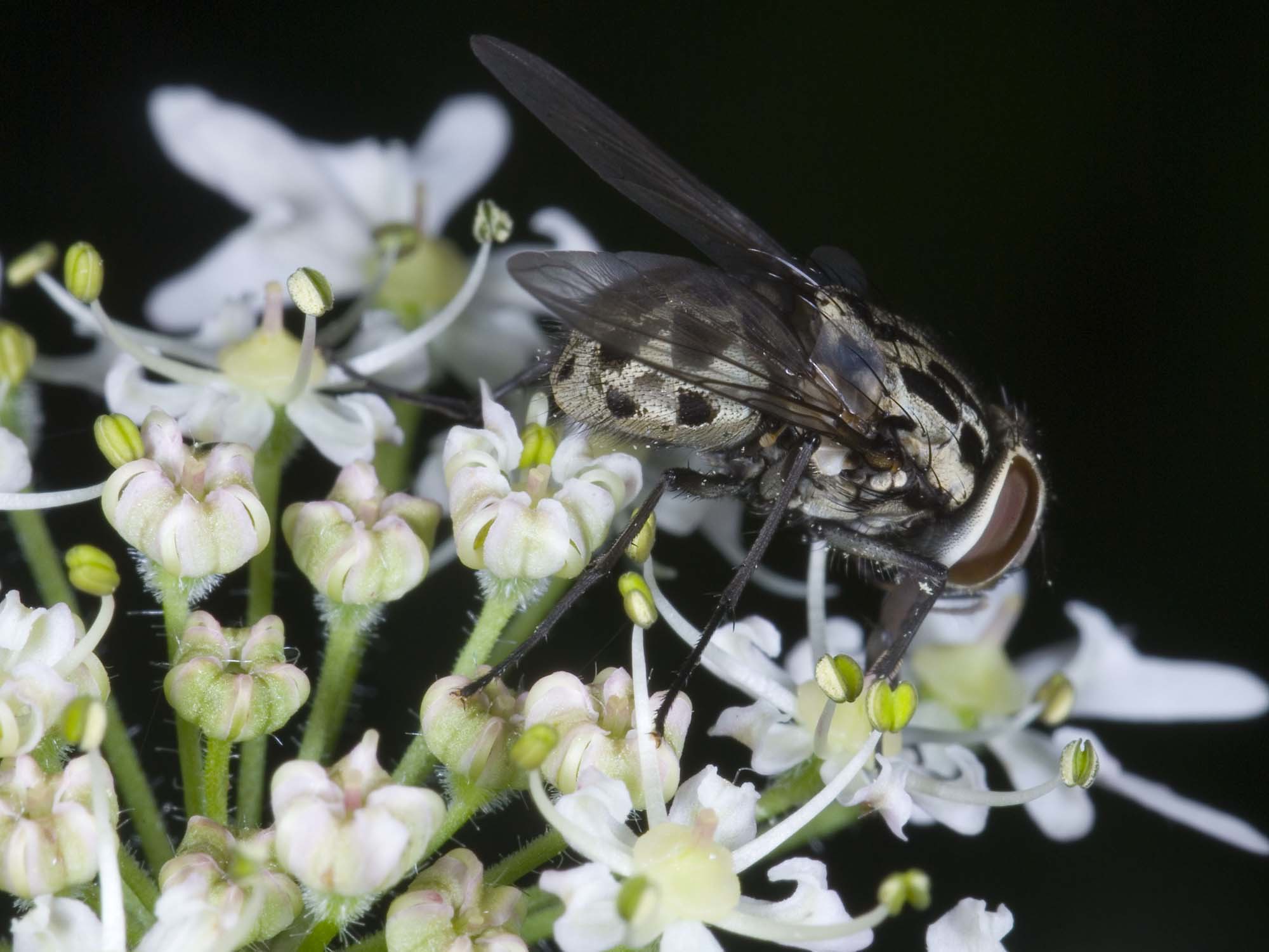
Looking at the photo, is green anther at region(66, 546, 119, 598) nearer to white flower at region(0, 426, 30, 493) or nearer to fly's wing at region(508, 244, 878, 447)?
white flower at region(0, 426, 30, 493)

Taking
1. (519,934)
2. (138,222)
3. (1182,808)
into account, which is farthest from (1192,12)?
(519,934)

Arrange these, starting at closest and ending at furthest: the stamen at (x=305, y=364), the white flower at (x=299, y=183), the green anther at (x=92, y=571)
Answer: the green anther at (x=92, y=571), the stamen at (x=305, y=364), the white flower at (x=299, y=183)

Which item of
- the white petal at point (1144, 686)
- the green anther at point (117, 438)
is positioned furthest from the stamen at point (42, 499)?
the white petal at point (1144, 686)

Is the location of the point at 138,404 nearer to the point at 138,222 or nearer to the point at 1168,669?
the point at 138,222

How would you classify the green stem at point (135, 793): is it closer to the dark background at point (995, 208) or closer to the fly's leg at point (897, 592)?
the fly's leg at point (897, 592)

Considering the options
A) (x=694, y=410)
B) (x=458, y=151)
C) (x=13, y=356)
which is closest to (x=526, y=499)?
(x=694, y=410)
